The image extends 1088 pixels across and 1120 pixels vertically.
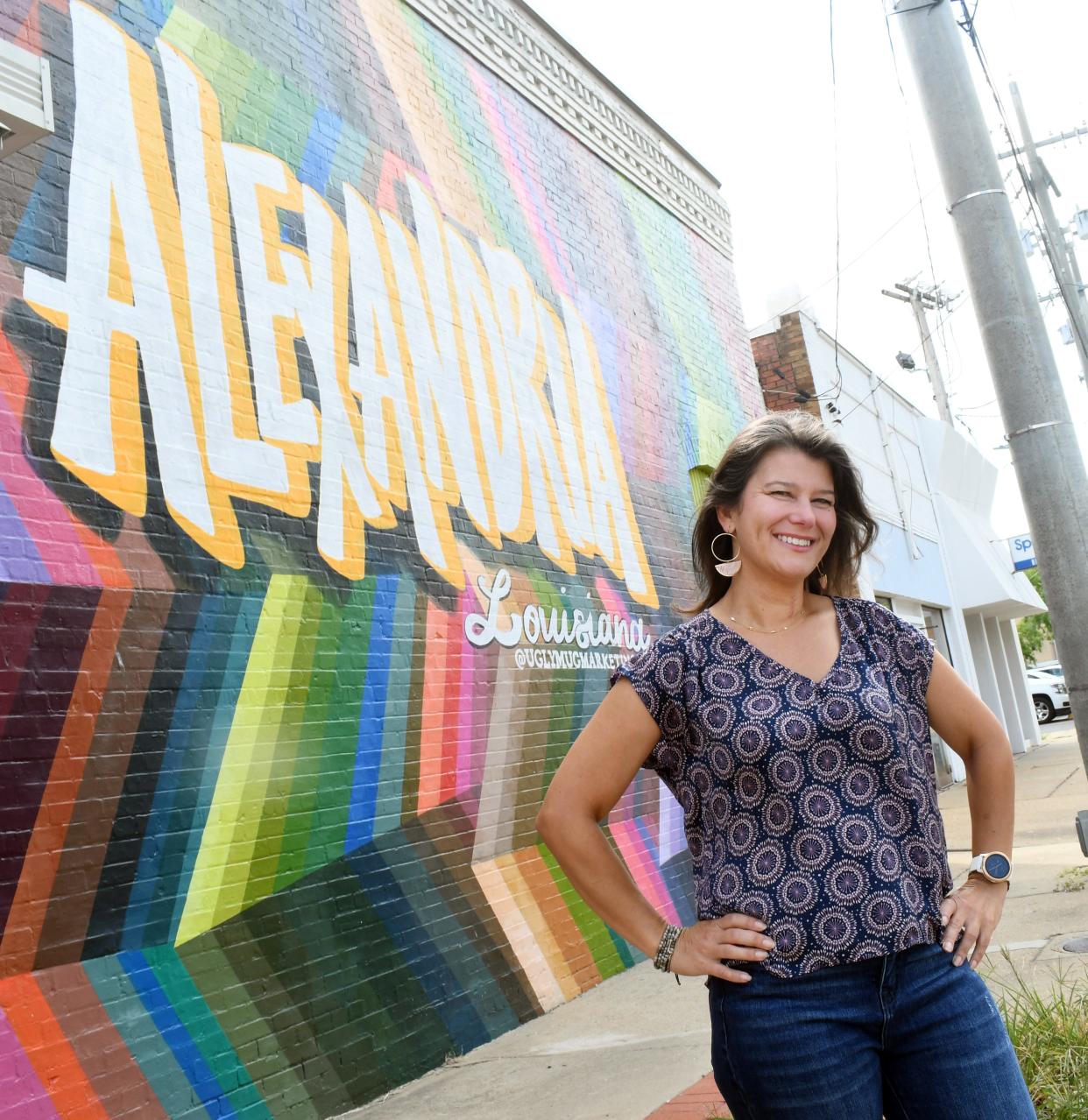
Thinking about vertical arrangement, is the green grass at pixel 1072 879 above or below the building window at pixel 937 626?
→ below

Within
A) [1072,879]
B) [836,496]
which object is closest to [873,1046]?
[836,496]

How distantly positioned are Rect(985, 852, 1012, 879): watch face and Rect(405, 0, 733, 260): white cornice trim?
734 centimetres

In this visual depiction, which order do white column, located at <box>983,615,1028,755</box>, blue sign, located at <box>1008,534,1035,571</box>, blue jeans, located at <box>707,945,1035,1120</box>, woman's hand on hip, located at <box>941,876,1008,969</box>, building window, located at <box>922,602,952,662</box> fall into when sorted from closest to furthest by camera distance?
1. blue jeans, located at <box>707,945,1035,1120</box>
2. woman's hand on hip, located at <box>941,876,1008,969</box>
3. building window, located at <box>922,602,952,662</box>
4. white column, located at <box>983,615,1028,755</box>
5. blue sign, located at <box>1008,534,1035,571</box>

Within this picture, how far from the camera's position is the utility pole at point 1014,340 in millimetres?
5730

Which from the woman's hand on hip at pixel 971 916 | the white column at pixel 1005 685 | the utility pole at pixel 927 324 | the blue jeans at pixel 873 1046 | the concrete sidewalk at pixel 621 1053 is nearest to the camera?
the blue jeans at pixel 873 1046

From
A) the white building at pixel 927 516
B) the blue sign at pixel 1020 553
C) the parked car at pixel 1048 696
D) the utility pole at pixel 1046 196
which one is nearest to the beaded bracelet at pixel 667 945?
the white building at pixel 927 516

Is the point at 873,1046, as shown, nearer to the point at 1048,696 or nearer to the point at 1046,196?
the point at 1046,196

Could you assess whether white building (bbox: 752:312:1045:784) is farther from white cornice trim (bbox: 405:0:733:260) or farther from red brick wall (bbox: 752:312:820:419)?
white cornice trim (bbox: 405:0:733:260)

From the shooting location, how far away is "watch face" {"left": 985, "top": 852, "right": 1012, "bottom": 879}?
7.45ft

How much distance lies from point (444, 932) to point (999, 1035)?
4824mm

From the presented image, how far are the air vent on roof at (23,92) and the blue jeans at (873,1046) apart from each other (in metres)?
3.70

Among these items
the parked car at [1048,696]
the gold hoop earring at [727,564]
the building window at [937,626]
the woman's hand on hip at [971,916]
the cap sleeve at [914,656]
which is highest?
the building window at [937,626]

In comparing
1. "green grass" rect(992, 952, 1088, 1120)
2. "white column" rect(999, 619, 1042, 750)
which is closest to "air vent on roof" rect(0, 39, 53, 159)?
"green grass" rect(992, 952, 1088, 1120)

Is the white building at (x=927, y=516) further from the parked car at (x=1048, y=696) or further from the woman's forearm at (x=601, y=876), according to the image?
the woman's forearm at (x=601, y=876)
